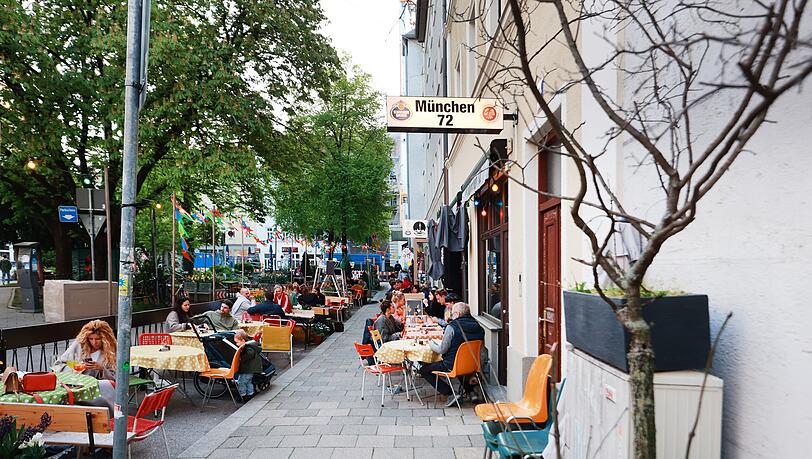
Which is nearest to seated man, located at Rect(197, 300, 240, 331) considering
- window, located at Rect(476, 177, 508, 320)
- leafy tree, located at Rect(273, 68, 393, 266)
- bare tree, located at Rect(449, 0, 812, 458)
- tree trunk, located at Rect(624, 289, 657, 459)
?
window, located at Rect(476, 177, 508, 320)

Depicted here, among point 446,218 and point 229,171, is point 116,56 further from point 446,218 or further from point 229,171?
point 446,218

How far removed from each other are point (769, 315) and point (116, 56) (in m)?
16.0

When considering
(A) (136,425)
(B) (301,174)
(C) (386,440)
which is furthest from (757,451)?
(B) (301,174)

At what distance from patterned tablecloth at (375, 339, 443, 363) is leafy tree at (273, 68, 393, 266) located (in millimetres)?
16411

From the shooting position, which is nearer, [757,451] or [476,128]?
[757,451]

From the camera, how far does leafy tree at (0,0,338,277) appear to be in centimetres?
1357

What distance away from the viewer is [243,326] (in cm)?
1098

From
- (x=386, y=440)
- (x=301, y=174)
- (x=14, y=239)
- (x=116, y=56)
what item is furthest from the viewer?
(x=14, y=239)

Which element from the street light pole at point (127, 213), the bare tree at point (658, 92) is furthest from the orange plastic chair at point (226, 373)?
the bare tree at point (658, 92)

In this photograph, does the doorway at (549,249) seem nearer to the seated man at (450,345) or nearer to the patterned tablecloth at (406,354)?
the seated man at (450,345)

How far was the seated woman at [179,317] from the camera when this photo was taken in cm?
994

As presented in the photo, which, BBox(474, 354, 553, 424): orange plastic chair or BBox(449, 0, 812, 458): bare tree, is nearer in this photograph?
BBox(449, 0, 812, 458): bare tree

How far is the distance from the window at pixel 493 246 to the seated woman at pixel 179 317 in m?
6.09

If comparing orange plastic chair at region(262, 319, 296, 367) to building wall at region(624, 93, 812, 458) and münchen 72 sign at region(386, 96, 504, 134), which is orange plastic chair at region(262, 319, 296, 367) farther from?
building wall at region(624, 93, 812, 458)
